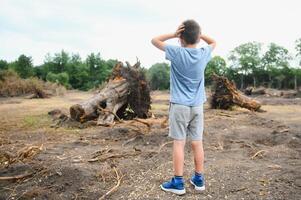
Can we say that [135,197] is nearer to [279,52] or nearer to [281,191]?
[281,191]

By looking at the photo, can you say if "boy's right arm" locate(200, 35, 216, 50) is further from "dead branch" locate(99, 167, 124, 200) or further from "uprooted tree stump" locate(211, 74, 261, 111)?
"uprooted tree stump" locate(211, 74, 261, 111)

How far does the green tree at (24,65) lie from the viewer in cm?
4934

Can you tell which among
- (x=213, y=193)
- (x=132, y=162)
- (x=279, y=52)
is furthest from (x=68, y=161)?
(x=279, y=52)

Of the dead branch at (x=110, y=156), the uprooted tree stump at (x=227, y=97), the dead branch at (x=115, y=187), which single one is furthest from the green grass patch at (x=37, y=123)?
the uprooted tree stump at (x=227, y=97)

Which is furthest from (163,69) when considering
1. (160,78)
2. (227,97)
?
(227,97)

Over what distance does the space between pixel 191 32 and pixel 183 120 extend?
93cm

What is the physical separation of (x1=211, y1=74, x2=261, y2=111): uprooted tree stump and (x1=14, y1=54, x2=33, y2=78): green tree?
127ft

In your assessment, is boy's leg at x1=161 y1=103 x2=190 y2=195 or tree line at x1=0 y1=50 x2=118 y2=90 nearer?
boy's leg at x1=161 y1=103 x2=190 y2=195

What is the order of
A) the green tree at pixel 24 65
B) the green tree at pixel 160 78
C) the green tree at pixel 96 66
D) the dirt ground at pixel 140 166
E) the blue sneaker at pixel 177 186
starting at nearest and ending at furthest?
the blue sneaker at pixel 177 186 → the dirt ground at pixel 140 166 → the green tree at pixel 160 78 → the green tree at pixel 24 65 → the green tree at pixel 96 66

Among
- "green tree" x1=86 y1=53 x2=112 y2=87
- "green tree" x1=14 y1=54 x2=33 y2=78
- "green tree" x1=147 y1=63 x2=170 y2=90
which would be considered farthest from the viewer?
"green tree" x1=86 y1=53 x2=112 y2=87

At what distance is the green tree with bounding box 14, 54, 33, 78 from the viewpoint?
49344mm

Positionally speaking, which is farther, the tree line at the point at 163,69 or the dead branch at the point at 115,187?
the tree line at the point at 163,69

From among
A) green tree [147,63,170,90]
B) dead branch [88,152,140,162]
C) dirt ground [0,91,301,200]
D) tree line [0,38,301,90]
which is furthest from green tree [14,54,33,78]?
dead branch [88,152,140,162]

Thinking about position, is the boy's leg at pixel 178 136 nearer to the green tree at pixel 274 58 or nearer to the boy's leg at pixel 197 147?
the boy's leg at pixel 197 147
